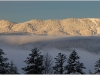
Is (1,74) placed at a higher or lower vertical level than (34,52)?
lower

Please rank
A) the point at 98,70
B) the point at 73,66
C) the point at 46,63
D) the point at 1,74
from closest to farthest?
the point at 1,74 < the point at 73,66 < the point at 98,70 < the point at 46,63

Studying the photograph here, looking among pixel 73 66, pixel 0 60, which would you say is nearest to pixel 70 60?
pixel 73 66

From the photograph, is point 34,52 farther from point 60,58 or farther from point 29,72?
point 60,58

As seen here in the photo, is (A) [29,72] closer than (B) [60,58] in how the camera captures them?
Yes


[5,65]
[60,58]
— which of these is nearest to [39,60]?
[5,65]

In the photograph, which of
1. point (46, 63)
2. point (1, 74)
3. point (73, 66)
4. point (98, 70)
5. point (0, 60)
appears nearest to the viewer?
point (1, 74)

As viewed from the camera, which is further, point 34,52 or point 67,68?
point 67,68

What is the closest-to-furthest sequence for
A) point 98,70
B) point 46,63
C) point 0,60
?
point 0,60 → point 98,70 → point 46,63

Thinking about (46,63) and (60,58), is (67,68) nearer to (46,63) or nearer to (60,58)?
(60,58)
